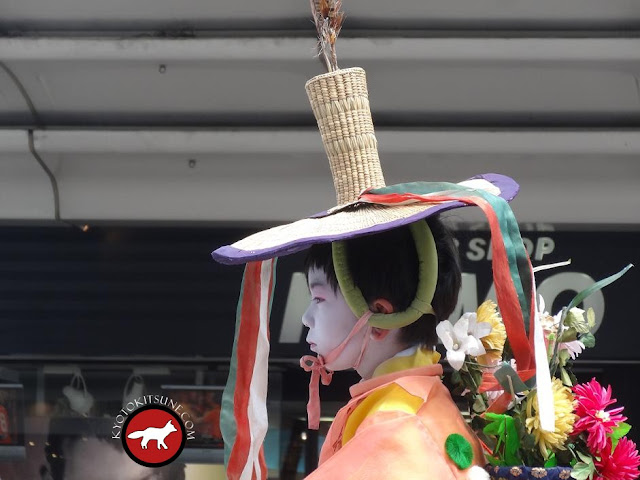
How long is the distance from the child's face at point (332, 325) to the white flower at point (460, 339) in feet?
0.62

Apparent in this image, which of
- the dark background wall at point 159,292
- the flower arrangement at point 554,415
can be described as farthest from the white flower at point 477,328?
the dark background wall at point 159,292

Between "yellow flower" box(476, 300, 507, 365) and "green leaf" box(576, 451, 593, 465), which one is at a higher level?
"yellow flower" box(476, 300, 507, 365)

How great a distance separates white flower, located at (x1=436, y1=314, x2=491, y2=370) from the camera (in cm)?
192

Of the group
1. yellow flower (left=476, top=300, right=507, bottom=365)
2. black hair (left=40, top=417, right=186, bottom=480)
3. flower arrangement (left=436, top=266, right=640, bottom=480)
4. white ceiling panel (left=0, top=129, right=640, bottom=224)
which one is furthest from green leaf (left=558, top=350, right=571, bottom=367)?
black hair (left=40, top=417, right=186, bottom=480)

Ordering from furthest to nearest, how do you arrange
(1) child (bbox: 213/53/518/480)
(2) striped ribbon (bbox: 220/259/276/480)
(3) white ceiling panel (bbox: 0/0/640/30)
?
1. (3) white ceiling panel (bbox: 0/0/640/30)
2. (2) striped ribbon (bbox: 220/259/276/480)
3. (1) child (bbox: 213/53/518/480)

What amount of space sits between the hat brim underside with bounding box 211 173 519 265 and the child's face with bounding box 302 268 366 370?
179 millimetres

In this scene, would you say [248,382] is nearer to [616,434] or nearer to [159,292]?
[616,434]

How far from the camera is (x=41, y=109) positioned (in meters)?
4.21

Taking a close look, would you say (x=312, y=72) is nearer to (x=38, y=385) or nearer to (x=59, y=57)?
(x=59, y=57)

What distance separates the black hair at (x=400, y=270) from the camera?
1.99 m

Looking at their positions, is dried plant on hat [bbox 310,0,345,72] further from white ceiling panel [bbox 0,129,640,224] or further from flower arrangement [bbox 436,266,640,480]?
white ceiling panel [bbox 0,129,640,224]

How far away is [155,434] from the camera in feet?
15.6

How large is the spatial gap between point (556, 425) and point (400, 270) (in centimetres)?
42

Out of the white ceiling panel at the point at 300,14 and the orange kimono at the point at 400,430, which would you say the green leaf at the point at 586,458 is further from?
the white ceiling panel at the point at 300,14
